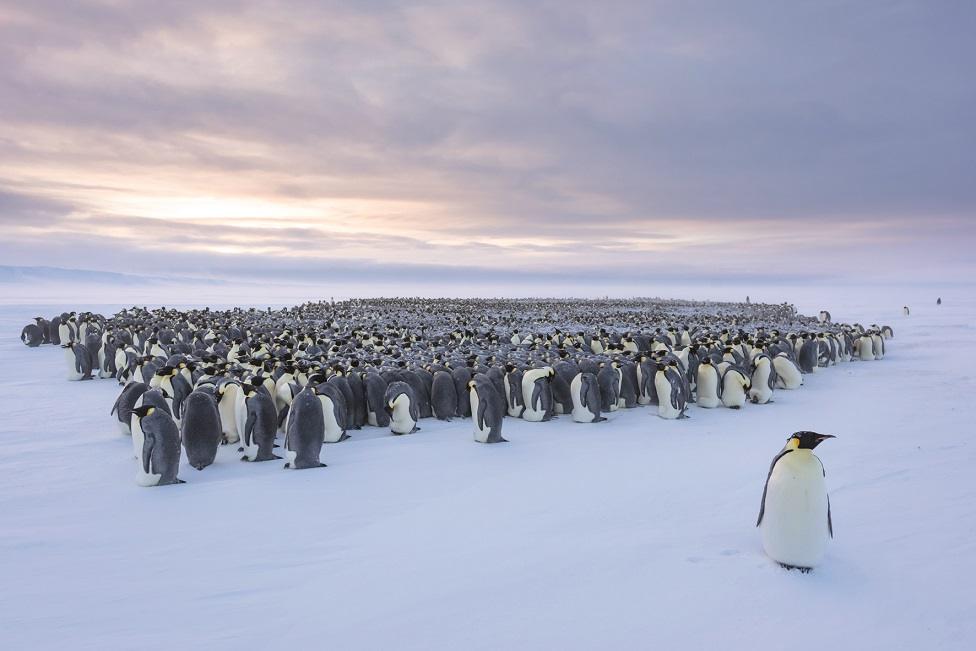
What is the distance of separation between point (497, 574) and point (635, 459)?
3.60 meters

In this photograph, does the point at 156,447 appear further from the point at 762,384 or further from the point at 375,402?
the point at 762,384

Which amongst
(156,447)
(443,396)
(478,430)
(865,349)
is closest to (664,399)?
(478,430)

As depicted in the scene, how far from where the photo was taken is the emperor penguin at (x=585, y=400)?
9.65 metres

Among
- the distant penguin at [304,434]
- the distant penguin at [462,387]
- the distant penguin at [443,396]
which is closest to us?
the distant penguin at [304,434]

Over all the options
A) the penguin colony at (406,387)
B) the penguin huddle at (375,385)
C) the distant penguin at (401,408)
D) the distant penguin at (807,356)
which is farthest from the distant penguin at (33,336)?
the distant penguin at (807,356)

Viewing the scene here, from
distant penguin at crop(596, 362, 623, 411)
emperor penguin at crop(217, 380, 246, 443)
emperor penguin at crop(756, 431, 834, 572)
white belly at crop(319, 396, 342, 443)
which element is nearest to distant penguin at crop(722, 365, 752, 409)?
distant penguin at crop(596, 362, 623, 411)

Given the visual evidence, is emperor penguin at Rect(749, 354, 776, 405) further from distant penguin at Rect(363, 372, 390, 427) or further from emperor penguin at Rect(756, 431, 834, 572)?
emperor penguin at Rect(756, 431, 834, 572)

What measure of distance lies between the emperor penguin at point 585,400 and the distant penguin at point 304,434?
173 inches

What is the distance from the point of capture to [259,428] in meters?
7.25

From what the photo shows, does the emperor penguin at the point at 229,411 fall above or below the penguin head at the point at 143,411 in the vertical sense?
below

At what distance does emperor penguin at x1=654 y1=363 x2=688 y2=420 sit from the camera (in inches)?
390

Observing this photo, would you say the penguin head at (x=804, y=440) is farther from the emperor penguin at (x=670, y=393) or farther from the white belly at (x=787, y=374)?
the white belly at (x=787, y=374)

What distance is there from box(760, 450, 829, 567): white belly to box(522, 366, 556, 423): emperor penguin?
18.2ft

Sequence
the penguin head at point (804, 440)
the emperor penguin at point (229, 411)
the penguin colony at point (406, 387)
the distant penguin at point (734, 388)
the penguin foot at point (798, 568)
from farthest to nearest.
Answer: the distant penguin at point (734, 388)
the emperor penguin at point (229, 411)
the penguin colony at point (406, 387)
the penguin foot at point (798, 568)
the penguin head at point (804, 440)
